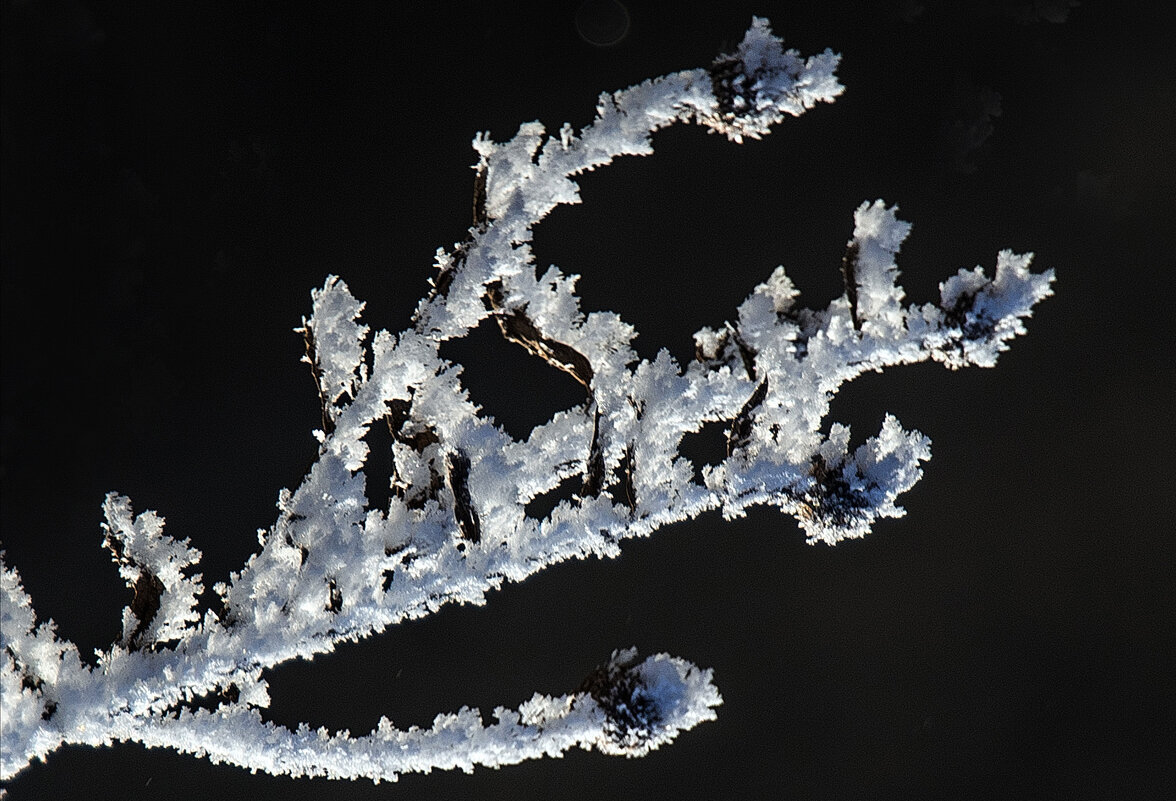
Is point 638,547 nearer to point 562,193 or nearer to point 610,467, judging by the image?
point 610,467

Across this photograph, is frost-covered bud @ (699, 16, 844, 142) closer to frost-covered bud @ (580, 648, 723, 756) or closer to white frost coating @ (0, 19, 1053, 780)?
white frost coating @ (0, 19, 1053, 780)

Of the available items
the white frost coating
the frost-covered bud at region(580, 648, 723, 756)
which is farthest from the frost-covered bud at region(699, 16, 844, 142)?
the frost-covered bud at region(580, 648, 723, 756)

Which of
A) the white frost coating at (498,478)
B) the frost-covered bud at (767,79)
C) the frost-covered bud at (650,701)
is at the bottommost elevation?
the frost-covered bud at (650,701)

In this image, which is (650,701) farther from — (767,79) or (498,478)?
(767,79)

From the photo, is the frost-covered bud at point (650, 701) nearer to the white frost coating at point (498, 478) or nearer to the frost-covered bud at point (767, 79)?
the white frost coating at point (498, 478)

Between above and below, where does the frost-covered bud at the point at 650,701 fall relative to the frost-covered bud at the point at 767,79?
below

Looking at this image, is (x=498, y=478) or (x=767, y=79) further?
(x=498, y=478)

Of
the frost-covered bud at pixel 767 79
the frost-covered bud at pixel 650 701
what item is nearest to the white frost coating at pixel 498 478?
the frost-covered bud at pixel 650 701

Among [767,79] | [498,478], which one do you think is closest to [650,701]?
[498,478]

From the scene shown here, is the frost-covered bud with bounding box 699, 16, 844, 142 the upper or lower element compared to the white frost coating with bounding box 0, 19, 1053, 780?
upper
